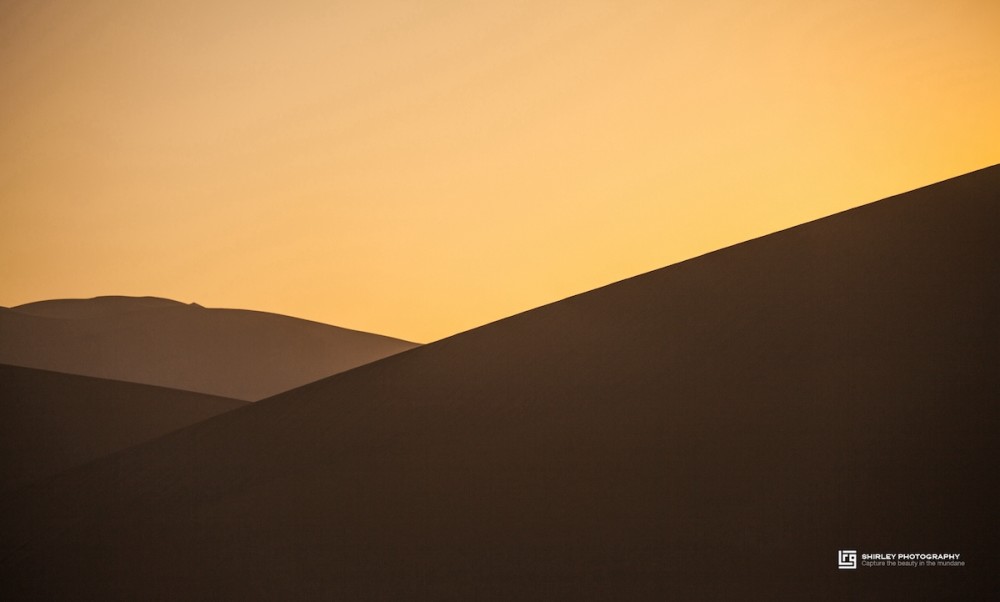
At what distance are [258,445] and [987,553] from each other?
2970 millimetres

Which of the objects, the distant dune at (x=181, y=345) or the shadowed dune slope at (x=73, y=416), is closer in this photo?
the shadowed dune slope at (x=73, y=416)

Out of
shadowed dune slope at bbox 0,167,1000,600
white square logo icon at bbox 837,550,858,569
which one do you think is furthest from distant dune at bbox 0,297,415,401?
white square logo icon at bbox 837,550,858,569

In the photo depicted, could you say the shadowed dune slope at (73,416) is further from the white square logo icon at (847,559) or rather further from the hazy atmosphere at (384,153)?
the white square logo icon at (847,559)

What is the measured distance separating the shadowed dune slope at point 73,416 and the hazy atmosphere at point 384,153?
1.03m

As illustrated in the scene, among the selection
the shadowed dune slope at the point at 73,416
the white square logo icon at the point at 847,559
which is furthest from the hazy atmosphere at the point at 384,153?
the white square logo icon at the point at 847,559

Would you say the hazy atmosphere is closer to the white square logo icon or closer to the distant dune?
the distant dune

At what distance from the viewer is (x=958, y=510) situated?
2.97 metres

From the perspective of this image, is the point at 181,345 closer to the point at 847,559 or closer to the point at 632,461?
the point at 632,461

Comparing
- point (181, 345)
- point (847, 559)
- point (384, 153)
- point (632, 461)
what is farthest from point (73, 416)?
point (847, 559)

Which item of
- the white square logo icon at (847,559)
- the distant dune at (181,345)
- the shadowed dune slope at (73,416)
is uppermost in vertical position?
the distant dune at (181,345)

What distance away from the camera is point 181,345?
4.50 meters

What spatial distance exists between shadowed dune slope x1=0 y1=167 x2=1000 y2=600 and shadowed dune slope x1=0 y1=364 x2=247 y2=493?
0.20 m

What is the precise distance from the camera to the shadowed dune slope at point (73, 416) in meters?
3.57

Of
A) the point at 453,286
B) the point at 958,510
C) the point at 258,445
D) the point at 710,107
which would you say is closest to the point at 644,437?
the point at 958,510
